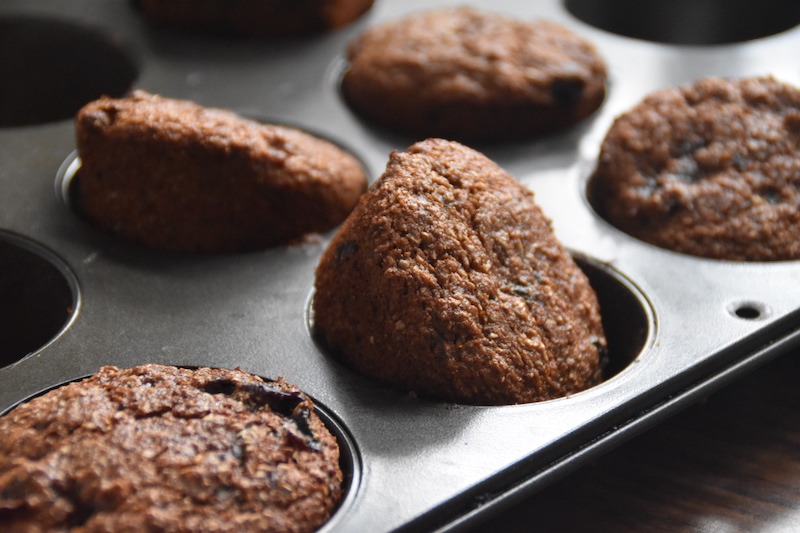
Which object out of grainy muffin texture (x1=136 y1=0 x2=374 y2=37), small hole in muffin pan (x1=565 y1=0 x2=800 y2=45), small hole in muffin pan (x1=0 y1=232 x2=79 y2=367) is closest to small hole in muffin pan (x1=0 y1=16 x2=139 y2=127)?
grainy muffin texture (x1=136 y1=0 x2=374 y2=37)

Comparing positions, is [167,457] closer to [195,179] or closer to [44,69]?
[195,179]

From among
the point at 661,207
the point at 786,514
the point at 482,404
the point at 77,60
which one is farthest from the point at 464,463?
the point at 77,60

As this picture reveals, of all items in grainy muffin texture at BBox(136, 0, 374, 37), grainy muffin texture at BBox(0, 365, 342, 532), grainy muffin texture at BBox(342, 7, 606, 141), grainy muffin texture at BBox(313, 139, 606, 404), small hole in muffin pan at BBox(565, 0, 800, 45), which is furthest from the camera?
small hole in muffin pan at BBox(565, 0, 800, 45)

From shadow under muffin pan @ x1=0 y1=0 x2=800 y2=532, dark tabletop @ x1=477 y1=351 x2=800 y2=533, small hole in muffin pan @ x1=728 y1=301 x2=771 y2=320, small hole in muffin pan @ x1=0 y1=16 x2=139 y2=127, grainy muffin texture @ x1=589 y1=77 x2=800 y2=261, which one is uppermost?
grainy muffin texture @ x1=589 y1=77 x2=800 y2=261

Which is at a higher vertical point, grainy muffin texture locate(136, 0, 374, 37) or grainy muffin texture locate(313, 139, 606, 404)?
grainy muffin texture locate(313, 139, 606, 404)

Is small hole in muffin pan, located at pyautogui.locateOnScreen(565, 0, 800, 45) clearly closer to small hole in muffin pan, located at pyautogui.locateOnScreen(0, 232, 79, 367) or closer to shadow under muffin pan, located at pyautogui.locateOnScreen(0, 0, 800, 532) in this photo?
shadow under muffin pan, located at pyautogui.locateOnScreen(0, 0, 800, 532)

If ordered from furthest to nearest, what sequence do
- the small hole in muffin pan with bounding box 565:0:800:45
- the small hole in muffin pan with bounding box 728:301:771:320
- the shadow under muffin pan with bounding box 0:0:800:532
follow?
the small hole in muffin pan with bounding box 565:0:800:45 < the small hole in muffin pan with bounding box 728:301:771:320 < the shadow under muffin pan with bounding box 0:0:800:532

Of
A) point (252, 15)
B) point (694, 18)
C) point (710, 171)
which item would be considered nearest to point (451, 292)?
point (710, 171)

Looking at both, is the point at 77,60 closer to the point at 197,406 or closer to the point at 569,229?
the point at 569,229
